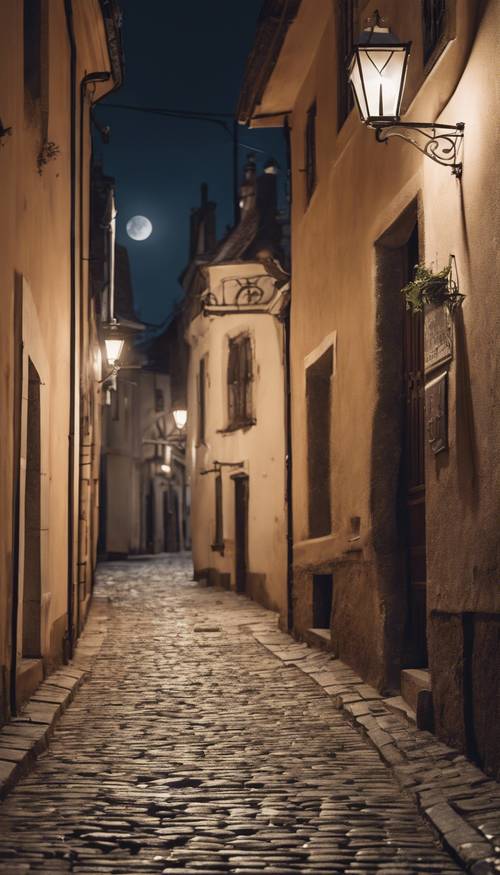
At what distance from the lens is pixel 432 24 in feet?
26.9

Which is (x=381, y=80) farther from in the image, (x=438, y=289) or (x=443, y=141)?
(x=438, y=289)

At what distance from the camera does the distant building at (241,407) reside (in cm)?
1989

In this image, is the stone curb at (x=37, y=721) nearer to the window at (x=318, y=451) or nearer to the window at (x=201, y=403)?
the window at (x=318, y=451)

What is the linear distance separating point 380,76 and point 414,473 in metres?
3.15

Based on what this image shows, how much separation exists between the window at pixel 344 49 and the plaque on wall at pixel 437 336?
4191 millimetres

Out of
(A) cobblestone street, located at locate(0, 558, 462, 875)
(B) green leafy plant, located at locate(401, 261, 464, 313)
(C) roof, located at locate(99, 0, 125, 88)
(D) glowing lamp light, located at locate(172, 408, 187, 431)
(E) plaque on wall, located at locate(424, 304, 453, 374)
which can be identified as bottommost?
(A) cobblestone street, located at locate(0, 558, 462, 875)

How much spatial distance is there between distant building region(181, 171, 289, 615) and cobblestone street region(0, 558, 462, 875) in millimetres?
8320

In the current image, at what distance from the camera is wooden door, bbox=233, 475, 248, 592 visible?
2247 cm

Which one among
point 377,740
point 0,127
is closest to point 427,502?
point 377,740

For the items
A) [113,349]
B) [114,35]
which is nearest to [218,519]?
[113,349]

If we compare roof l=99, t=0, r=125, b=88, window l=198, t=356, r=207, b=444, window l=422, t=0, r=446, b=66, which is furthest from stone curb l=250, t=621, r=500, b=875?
window l=198, t=356, r=207, b=444

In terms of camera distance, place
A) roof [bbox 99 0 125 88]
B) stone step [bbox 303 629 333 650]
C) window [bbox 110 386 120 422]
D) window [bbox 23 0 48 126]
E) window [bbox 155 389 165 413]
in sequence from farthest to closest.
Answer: window [bbox 155 389 165 413] → window [bbox 110 386 120 422] → roof [bbox 99 0 125 88] → stone step [bbox 303 629 333 650] → window [bbox 23 0 48 126]

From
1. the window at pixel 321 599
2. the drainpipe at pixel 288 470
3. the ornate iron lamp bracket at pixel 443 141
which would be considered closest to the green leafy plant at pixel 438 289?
the ornate iron lamp bracket at pixel 443 141

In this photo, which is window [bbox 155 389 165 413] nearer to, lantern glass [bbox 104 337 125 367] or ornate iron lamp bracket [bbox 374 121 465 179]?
lantern glass [bbox 104 337 125 367]
